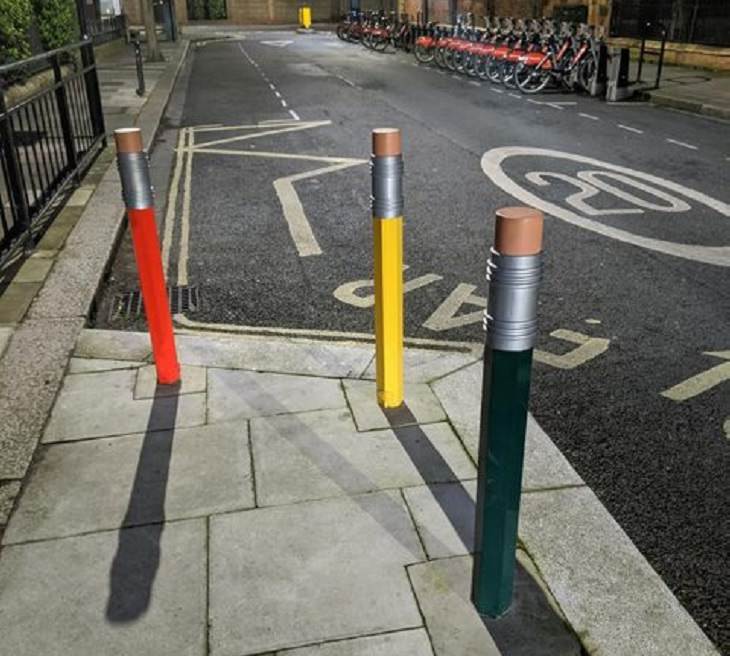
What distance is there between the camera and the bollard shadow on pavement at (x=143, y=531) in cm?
242

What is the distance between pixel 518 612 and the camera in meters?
2.37

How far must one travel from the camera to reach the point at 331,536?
271cm

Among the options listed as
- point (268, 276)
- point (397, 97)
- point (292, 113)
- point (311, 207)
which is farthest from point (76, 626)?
point (397, 97)

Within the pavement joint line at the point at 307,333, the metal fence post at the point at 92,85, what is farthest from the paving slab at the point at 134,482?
the metal fence post at the point at 92,85

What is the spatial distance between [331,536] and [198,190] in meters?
6.15

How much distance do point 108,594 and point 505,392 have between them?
1534 millimetres

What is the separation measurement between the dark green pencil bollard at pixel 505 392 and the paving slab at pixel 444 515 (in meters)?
0.31

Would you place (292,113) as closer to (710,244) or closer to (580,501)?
(710,244)

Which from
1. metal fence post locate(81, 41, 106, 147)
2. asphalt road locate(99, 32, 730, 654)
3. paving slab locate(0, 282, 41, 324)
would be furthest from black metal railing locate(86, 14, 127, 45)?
paving slab locate(0, 282, 41, 324)

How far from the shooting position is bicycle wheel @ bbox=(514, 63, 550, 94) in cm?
1553

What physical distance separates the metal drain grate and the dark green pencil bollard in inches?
126

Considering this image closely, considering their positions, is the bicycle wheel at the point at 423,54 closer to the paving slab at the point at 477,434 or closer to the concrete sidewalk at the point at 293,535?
the paving slab at the point at 477,434

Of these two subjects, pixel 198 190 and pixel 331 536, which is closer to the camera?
pixel 331 536

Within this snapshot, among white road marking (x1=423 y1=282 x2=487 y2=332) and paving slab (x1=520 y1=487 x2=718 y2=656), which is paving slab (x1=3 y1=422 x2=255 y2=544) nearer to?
paving slab (x1=520 y1=487 x2=718 y2=656)
